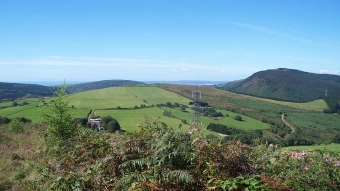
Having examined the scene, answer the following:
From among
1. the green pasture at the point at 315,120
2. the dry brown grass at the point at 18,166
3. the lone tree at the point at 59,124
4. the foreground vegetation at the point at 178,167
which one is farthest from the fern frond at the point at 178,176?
the green pasture at the point at 315,120

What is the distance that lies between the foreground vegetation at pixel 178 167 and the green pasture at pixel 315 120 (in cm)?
5612

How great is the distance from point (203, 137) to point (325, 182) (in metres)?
1.83

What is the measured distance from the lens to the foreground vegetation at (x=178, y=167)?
133 inches

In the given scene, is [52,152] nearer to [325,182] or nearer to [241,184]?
[241,184]

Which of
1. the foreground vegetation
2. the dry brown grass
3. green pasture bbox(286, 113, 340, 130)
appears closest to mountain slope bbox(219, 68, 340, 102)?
green pasture bbox(286, 113, 340, 130)

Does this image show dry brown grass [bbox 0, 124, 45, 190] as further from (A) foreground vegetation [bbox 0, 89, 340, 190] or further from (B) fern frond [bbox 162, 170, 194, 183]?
(B) fern frond [bbox 162, 170, 194, 183]

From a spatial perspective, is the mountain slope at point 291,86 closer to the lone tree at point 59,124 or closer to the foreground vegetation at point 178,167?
the lone tree at point 59,124

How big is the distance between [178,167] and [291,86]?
411 feet

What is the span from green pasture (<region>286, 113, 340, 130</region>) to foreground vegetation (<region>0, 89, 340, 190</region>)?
5612 cm

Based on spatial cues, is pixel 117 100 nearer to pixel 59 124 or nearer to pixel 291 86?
pixel 59 124

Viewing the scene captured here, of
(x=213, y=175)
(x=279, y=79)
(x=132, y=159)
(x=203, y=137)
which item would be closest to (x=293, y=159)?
(x=203, y=137)

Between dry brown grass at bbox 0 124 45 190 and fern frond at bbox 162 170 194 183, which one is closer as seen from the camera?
fern frond at bbox 162 170 194 183

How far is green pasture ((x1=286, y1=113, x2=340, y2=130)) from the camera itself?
55.0m

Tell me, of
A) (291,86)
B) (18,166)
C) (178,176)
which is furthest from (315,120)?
(178,176)
